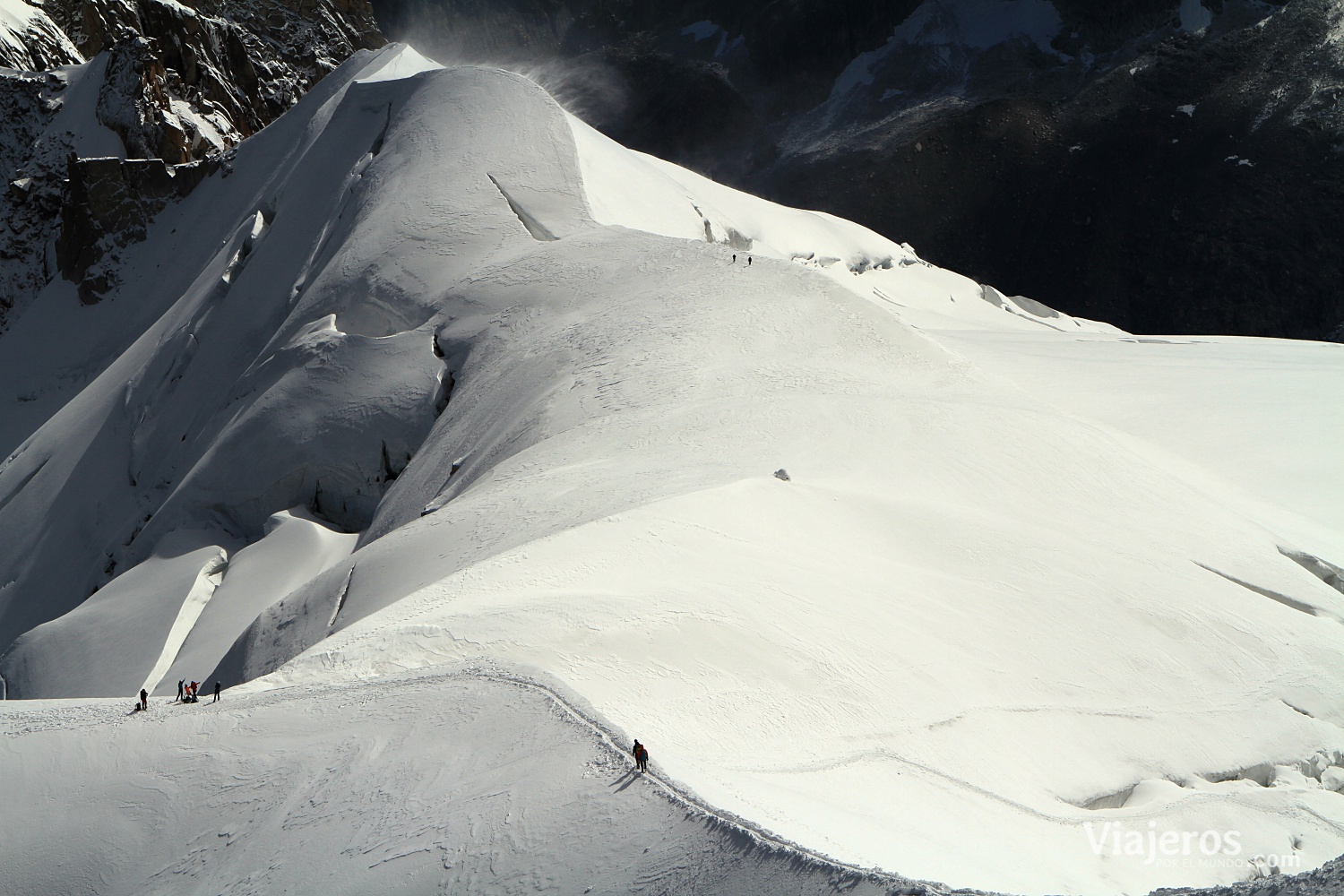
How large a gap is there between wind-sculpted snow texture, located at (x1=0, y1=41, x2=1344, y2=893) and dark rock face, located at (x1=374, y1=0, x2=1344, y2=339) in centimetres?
4165

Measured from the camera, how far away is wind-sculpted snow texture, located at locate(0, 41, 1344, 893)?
34.6ft

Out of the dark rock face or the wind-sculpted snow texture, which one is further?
the dark rock face

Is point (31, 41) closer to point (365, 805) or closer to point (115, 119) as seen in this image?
point (115, 119)

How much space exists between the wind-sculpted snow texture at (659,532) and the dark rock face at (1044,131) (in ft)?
137

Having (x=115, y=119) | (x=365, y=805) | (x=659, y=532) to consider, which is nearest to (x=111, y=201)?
(x=115, y=119)

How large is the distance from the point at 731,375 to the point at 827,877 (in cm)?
1682

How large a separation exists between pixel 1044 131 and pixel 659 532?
81.3m

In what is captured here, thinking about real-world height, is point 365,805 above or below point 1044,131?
above

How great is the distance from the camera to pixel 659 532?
15914mm

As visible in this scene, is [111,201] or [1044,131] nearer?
[111,201]

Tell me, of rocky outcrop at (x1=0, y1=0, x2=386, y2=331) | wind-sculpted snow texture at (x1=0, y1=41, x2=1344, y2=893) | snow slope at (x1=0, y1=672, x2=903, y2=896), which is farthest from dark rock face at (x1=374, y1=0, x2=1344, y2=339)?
snow slope at (x1=0, y1=672, x2=903, y2=896)

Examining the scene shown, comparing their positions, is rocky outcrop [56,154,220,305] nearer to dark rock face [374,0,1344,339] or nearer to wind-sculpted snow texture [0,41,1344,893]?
wind-sculpted snow texture [0,41,1344,893]

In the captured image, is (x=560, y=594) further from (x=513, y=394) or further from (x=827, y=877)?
(x=513, y=394)

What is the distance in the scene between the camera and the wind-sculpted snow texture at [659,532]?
10539 mm
